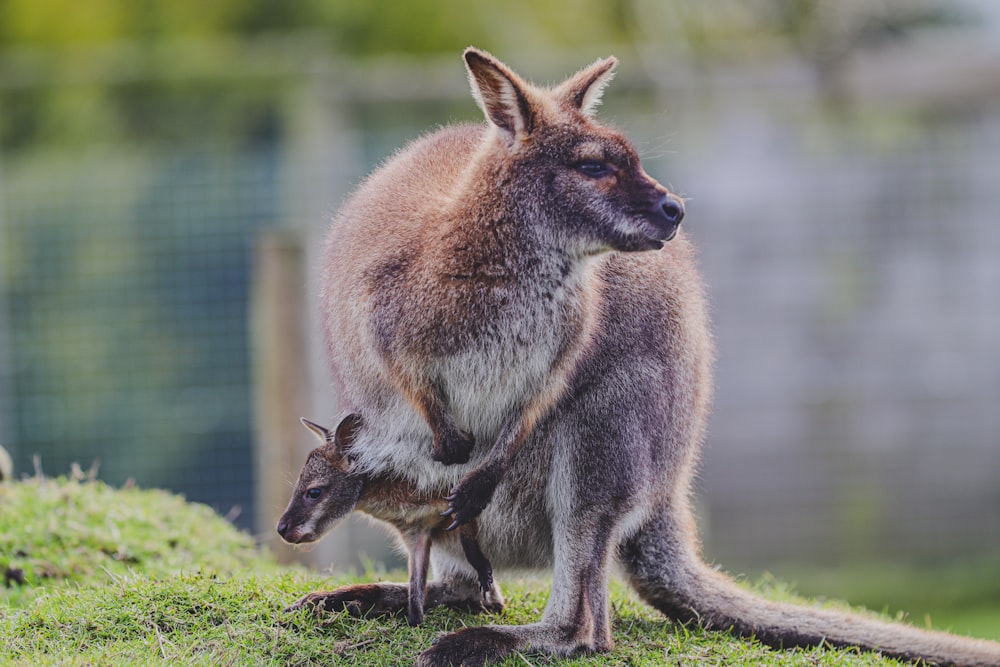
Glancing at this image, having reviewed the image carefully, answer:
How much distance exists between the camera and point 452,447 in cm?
403

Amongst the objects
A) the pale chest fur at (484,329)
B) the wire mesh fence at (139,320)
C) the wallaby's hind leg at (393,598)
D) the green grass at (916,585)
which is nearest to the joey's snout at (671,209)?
the pale chest fur at (484,329)

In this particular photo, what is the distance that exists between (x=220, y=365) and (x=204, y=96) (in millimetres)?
2765

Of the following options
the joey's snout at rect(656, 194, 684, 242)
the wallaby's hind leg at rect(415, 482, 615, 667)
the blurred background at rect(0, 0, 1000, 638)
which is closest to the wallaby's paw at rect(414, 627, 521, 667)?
the wallaby's hind leg at rect(415, 482, 615, 667)

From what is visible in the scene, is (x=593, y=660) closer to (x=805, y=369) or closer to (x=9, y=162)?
(x=805, y=369)

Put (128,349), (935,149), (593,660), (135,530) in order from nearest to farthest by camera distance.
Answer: (593,660), (135,530), (128,349), (935,149)

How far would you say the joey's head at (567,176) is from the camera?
3963 millimetres

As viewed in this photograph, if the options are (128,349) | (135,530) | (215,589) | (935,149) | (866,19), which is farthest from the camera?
(866,19)

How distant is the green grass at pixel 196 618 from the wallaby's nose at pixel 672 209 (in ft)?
4.45

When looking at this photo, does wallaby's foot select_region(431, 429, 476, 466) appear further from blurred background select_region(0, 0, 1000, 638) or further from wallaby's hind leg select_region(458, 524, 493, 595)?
blurred background select_region(0, 0, 1000, 638)

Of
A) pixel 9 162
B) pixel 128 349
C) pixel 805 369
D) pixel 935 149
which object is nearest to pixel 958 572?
pixel 805 369

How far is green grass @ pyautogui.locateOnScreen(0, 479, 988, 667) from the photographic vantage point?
3.99 metres

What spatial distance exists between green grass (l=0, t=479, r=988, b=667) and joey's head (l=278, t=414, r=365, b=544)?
0.79 feet

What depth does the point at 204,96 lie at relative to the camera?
10.5 m

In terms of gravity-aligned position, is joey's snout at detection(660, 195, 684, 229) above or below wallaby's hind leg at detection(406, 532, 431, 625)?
above
